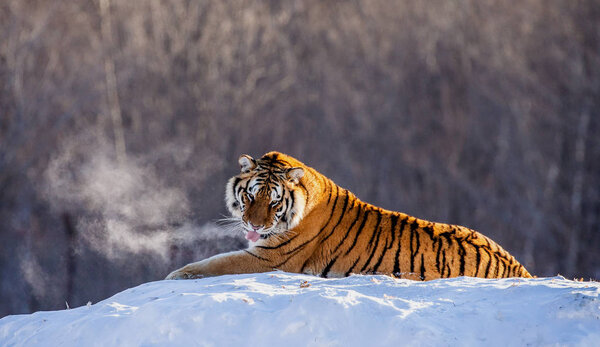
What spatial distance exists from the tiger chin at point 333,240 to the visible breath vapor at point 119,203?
11.0m

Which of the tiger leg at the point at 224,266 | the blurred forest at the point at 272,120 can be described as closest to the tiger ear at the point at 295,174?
the tiger leg at the point at 224,266

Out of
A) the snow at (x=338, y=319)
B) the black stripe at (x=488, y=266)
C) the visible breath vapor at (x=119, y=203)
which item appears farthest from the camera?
the visible breath vapor at (x=119, y=203)

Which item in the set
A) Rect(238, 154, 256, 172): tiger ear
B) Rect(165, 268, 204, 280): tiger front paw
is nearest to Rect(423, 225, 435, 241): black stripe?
Rect(238, 154, 256, 172): tiger ear

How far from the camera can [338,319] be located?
419cm

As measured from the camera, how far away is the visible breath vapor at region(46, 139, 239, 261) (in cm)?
1800

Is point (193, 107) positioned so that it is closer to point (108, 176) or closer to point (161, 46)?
point (161, 46)

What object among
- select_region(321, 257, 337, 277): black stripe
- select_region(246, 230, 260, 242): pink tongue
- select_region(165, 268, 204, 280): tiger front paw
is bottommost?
select_region(321, 257, 337, 277): black stripe

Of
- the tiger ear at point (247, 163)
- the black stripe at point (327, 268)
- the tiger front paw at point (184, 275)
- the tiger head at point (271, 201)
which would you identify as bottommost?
the black stripe at point (327, 268)

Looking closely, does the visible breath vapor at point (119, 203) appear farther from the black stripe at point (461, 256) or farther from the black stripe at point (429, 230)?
the black stripe at point (461, 256)

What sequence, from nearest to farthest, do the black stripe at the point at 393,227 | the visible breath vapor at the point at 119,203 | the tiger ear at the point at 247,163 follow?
the black stripe at the point at 393,227
the tiger ear at the point at 247,163
the visible breath vapor at the point at 119,203

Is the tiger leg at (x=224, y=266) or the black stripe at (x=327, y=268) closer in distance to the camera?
the tiger leg at (x=224, y=266)

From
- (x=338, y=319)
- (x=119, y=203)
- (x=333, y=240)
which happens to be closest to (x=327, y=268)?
(x=333, y=240)

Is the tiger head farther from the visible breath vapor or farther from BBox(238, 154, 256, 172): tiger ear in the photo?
the visible breath vapor

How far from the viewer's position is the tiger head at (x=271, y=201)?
20.6ft
